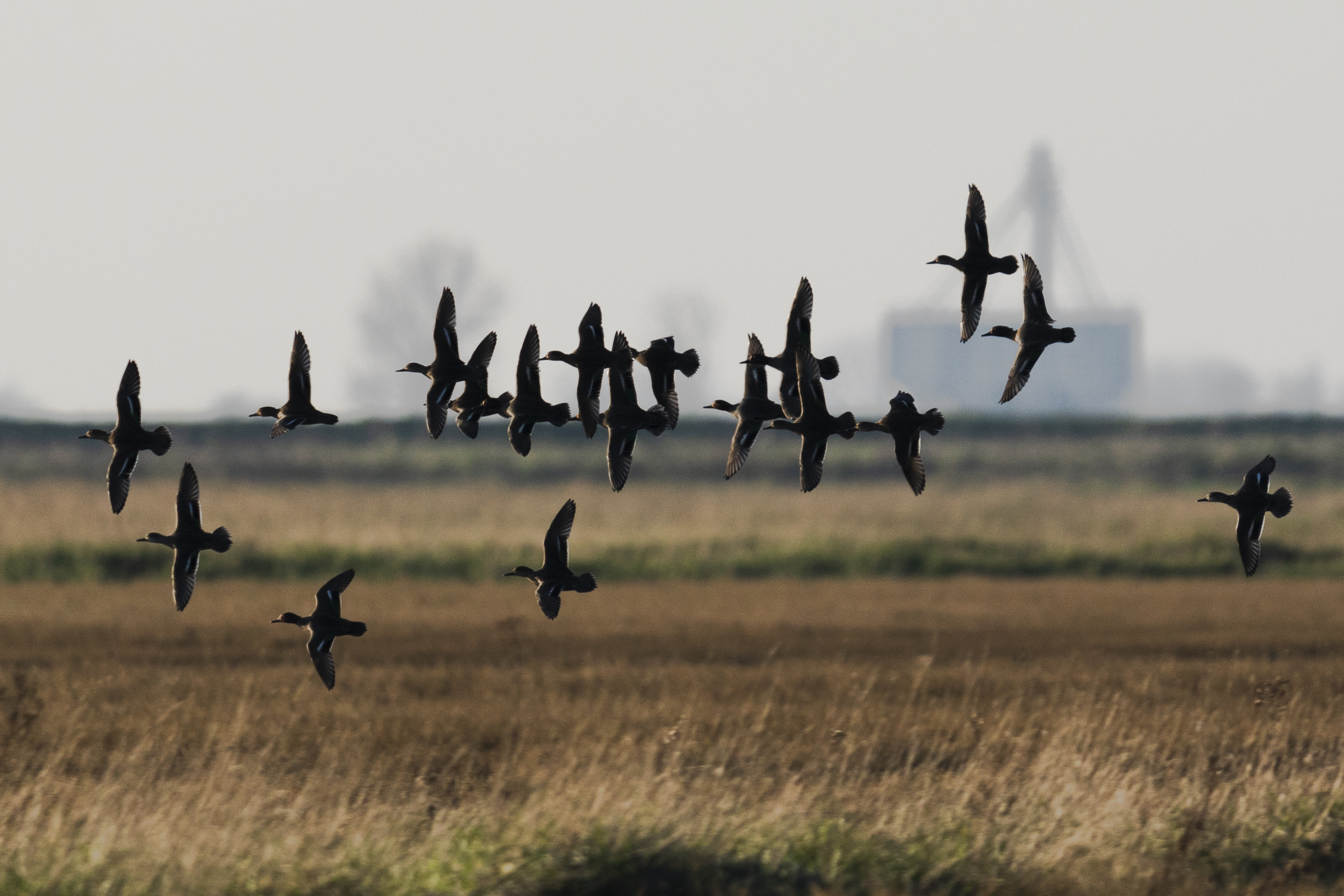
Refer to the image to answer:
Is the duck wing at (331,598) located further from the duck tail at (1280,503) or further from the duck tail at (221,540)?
the duck tail at (1280,503)

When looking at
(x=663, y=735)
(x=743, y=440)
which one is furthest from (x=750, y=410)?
(x=663, y=735)

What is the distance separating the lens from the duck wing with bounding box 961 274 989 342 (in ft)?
13.4

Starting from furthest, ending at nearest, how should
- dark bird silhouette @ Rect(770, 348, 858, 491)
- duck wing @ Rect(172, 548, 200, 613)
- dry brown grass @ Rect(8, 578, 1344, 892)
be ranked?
dry brown grass @ Rect(8, 578, 1344, 892), duck wing @ Rect(172, 548, 200, 613), dark bird silhouette @ Rect(770, 348, 858, 491)

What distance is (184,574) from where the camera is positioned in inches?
167

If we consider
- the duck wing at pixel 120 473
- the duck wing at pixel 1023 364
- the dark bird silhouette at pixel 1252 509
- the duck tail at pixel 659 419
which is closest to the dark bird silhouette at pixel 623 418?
the duck tail at pixel 659 419

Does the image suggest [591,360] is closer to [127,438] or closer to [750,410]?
[750,410]

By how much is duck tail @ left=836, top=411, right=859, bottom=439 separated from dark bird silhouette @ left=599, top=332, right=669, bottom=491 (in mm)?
481

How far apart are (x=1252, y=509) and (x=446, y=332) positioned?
221cm

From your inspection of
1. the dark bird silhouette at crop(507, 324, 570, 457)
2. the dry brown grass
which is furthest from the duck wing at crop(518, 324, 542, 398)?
the dry brown grass

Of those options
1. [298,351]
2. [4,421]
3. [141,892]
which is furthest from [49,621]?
[4,421]

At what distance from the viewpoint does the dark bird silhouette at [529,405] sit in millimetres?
4195

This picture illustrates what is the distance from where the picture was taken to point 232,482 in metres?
51.4

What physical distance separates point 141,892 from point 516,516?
35.0 meters

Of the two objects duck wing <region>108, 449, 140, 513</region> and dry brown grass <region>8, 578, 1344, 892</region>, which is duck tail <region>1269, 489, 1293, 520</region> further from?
dry brown grass <region>8, 578, 1344, 892</region>
